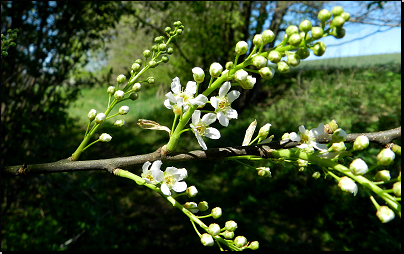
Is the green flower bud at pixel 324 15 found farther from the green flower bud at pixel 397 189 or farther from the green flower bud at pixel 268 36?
the green flower bud at pixel 397 189

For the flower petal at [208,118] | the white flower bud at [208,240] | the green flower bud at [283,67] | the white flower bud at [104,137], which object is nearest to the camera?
the green flower bud at [283,67]

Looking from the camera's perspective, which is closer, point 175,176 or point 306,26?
point 306,26

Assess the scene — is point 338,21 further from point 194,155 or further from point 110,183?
point 110,183

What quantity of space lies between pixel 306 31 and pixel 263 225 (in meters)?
4.34

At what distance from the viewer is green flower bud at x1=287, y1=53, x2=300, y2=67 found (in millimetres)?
809

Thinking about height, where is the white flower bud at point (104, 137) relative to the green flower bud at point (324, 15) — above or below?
below

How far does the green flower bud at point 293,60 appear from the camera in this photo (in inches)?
31.9

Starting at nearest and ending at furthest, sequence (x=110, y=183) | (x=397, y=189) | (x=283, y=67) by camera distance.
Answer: (x=397, y=189)
(x=283, y=67)
(x=110, y=183)

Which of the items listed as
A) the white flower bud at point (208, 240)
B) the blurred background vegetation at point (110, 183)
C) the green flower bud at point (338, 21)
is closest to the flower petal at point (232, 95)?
the green flower bud at point (338, 21)

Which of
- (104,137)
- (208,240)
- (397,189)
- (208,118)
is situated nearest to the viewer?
(397,189)

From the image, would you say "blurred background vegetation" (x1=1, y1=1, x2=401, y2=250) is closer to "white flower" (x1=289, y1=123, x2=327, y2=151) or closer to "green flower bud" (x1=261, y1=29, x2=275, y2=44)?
"white flower" (x1=289, y1=123, x2=327, y2=151)

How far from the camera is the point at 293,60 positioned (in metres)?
0.81

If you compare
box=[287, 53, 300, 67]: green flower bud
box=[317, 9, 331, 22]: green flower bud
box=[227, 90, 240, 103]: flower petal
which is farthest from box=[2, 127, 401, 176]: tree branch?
box=[317, 9, 331, 22]: green flower bud

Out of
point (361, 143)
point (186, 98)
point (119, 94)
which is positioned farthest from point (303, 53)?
point (119, 94)
